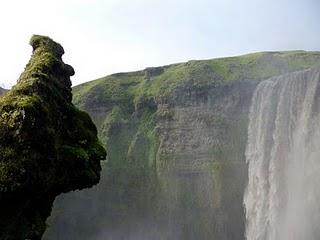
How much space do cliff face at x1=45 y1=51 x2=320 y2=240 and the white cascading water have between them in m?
6.19

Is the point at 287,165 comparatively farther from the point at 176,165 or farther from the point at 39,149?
the point at 39,149

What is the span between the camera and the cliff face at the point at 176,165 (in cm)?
6388

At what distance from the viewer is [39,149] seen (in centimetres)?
1077

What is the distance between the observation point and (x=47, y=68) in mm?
13680

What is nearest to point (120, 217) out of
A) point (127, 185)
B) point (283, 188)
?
point (127, 185)

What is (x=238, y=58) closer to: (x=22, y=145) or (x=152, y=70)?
(x=152, y=70)

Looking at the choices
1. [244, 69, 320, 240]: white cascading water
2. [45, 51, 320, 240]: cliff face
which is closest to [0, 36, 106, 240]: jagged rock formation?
[244, 69, 320, 240]: white cascading water

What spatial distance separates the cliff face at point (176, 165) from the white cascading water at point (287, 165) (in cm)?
619

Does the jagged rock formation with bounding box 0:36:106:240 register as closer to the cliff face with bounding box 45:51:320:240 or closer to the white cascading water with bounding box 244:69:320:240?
the white cascading water with bounding box 244:69:320:240

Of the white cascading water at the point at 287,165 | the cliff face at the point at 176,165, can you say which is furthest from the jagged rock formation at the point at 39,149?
the cliff face at the point at 176,165

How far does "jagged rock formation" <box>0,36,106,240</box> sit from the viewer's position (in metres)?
10.4

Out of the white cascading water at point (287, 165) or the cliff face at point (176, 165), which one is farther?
the cliff face at point (176, 165)

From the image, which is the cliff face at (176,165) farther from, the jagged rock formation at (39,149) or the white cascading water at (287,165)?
the jagged rock formation at (39,149)

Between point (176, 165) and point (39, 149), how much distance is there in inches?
2247
